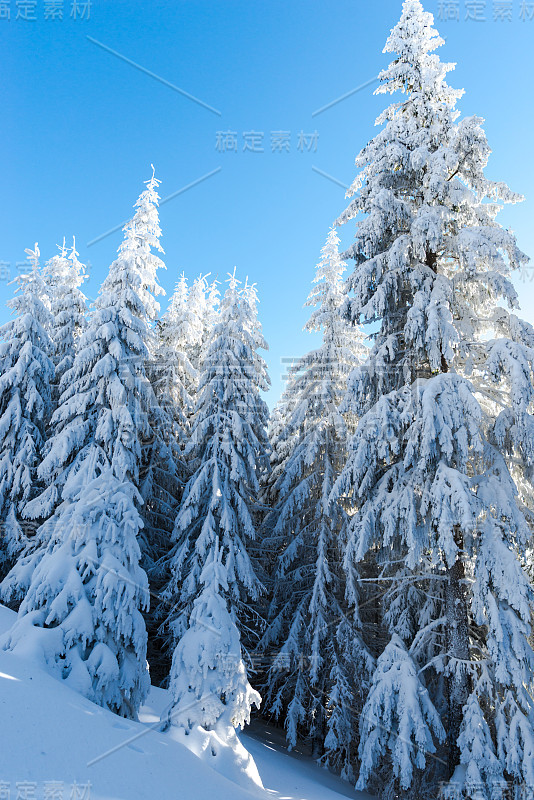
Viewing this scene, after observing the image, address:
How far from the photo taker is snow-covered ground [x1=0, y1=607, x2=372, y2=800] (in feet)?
13.9

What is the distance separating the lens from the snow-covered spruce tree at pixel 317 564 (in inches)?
507

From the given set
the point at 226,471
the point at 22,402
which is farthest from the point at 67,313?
the point at 226,471

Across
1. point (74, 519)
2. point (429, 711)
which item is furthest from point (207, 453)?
point (429, 711)

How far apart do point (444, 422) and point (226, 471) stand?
791 cm

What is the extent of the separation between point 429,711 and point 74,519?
7170 mm

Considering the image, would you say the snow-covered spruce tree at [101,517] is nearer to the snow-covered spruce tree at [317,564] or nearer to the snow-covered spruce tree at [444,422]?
the snow-covered spruce tree at [444,422]

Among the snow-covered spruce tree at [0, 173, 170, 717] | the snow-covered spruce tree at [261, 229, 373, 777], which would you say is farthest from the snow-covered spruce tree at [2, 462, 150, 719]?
the snow-covered spruce tree at [261, 229, 373, 777]

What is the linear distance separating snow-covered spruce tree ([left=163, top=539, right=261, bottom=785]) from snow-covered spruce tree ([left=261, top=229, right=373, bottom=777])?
394cm

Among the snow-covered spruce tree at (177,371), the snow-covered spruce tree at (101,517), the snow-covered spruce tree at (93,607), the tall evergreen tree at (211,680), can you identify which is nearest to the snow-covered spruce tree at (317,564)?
the tall evergreen tree at (211,680)

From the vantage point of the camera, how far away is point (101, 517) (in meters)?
9.20

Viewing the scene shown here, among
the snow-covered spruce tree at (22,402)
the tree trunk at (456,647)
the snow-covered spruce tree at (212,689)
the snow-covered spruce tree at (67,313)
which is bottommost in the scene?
the snow-covered spruce tree at (212,689)

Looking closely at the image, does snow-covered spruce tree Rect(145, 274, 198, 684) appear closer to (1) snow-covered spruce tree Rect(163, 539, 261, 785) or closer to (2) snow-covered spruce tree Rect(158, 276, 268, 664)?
(2) snow-covered spruce tree Rect(158, 276, 268, 664)

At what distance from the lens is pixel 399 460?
372 inches

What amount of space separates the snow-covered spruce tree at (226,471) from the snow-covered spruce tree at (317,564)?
1.24 m
